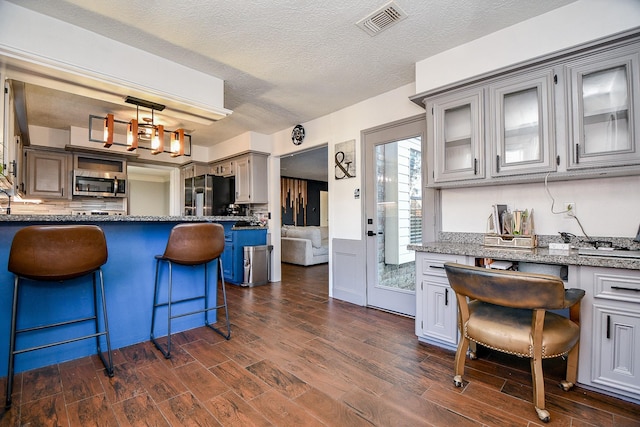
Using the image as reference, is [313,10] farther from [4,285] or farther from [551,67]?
[4,285]

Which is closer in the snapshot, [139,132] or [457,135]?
[457,135]

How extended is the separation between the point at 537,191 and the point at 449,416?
1.86m

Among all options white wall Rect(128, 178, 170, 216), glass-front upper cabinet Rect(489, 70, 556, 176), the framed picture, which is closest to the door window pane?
glass-front upper cabinet Rect(489, 70, 556, 176)

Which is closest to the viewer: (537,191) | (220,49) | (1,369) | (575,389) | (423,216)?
(575,389)

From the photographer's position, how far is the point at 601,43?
6.17ft

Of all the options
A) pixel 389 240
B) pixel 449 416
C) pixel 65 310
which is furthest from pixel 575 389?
pixel 65 310

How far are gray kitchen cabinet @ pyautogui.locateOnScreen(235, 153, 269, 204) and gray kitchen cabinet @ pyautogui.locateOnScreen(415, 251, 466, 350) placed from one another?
3.24 meters

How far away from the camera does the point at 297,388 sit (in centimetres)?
184

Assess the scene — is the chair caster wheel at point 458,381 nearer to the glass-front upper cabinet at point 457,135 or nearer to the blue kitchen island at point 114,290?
the glass-front upper cabinet at point 457,135

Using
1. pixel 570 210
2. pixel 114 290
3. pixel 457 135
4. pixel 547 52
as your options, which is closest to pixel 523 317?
pixel 570 210

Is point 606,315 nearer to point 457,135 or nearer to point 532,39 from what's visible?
point 457,135

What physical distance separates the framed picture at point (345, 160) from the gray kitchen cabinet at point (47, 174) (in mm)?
4359

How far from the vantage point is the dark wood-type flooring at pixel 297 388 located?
156cm

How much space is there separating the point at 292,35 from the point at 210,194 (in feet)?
11.9
